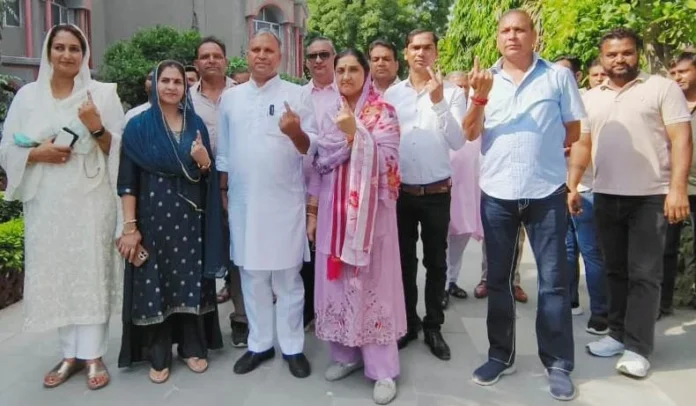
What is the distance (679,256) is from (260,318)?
3.40 meters

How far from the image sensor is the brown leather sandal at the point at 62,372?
344 centimetres

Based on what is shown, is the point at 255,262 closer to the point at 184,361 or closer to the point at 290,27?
the point at 184,361

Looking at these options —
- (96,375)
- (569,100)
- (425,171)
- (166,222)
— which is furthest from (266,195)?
(569,100)

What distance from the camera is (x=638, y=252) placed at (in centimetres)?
351

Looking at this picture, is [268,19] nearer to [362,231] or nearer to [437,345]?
[437,345]

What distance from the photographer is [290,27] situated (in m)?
21.0

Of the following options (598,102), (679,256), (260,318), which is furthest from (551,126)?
(679,256)

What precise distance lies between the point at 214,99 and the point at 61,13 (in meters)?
13.7

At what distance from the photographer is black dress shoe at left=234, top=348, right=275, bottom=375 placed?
361cm

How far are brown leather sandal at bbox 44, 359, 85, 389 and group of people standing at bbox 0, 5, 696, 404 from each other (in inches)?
0.5

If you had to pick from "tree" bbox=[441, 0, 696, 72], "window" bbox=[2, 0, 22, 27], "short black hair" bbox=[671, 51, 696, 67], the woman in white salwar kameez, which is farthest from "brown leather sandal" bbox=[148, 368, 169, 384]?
"window" bbox=[2, 0, 22, 27]

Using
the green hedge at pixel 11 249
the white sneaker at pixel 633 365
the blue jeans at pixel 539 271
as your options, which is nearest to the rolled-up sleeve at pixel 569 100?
the blue jeans at pixel 539 271

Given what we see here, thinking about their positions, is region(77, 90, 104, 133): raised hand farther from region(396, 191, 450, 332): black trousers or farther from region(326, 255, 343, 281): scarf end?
region(396, 191, 450, 332): black trousers

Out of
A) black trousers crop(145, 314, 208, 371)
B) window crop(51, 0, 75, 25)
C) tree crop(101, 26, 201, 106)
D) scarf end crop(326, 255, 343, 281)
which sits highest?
window crop(51, 0, 75, 25)
